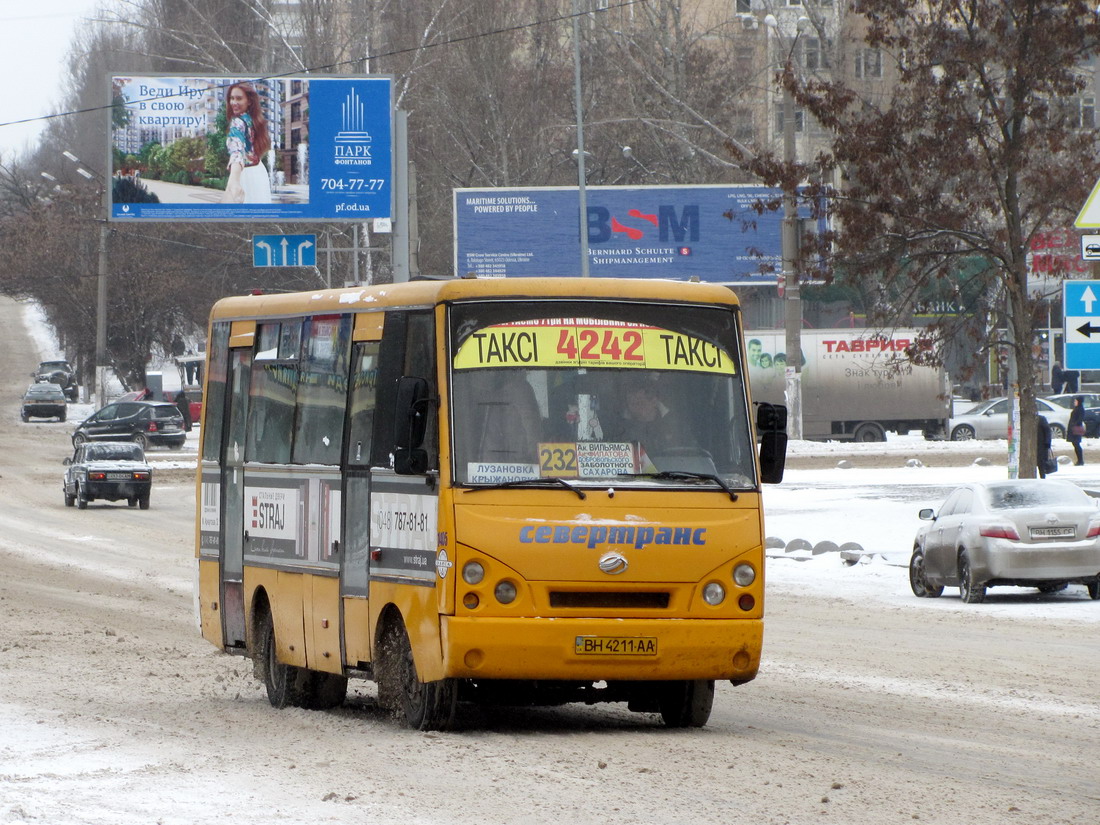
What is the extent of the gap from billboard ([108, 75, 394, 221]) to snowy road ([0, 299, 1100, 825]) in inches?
855

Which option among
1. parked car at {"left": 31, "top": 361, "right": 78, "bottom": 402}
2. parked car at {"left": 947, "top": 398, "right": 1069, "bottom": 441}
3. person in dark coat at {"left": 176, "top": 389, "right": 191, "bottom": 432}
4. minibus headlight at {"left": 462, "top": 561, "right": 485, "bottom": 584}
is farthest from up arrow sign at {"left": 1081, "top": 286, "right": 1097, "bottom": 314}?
parked car at {"left": 31, "top": 361, "right": 78, "bottom": 402}

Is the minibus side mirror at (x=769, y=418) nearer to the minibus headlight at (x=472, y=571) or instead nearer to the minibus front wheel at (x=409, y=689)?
the minibus headlight at (x=472, y=571)

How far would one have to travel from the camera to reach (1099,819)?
8.02 m

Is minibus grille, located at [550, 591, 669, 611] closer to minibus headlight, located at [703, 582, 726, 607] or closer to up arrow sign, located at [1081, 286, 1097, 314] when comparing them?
minibus headlight, located at [703, 582, 726, 607]

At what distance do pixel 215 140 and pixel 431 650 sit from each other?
113 ft

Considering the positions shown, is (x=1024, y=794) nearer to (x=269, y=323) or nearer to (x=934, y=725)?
(x=934, y=725)

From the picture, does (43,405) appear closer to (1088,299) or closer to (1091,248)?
(1088,299)

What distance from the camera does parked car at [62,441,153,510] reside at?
3994 centimetres

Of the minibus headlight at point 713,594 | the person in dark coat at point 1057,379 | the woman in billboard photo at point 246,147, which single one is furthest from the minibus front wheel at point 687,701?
the person in dark coat at point 1057,379

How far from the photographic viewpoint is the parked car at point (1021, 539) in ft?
65.7

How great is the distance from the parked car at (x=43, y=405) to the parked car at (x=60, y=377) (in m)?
8.45

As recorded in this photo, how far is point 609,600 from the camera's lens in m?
10.5

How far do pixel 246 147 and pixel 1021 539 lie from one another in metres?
26.5

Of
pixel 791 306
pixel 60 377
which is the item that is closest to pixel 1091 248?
pixel 791 306
